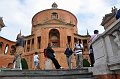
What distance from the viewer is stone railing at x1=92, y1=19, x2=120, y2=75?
14.8ft

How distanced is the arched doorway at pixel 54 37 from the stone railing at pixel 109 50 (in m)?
28.3

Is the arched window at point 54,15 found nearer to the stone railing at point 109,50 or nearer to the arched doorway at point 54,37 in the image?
the arched doorway at point 54,37

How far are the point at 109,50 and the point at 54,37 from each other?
30.0m

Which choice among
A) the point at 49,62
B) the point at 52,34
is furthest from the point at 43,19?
the point at 49,62

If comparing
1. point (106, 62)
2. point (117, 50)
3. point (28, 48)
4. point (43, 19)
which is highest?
point (43, 19)

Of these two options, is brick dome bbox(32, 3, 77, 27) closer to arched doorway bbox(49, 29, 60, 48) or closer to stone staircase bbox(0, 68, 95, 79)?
arched doorway bbox(49, 29, 60, 48)

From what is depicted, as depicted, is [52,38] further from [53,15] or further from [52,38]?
[53,15]

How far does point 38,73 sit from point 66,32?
26.7 meters

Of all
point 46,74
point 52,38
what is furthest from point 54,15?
point 46,74

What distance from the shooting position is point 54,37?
34.9m

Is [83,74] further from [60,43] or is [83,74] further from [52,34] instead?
[52,34]

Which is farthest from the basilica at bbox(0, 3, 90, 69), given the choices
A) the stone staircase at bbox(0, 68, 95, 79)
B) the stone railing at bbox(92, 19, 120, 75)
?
the stone railing at bbox(92, 19, 120, 75)

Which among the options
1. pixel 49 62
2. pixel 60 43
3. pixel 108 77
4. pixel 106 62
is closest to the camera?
pixel 108 77

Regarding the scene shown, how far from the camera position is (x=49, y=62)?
9.25 m
